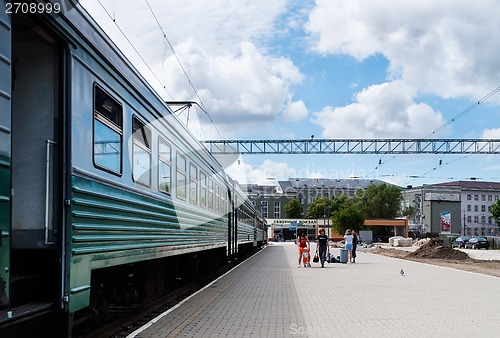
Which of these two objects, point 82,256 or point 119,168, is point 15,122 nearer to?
point 82,256

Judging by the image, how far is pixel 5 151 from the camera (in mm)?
4617

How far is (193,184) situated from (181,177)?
1.53 meters

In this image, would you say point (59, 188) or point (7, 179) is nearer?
point (7, 179)

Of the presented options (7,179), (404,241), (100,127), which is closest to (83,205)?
(100,127)

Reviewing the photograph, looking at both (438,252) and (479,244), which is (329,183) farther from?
(438,252)

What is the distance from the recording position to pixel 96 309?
314 inches

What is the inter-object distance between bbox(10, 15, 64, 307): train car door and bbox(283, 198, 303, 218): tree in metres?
115

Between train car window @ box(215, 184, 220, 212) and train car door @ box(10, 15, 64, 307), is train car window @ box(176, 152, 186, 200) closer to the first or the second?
train car window @ box(215, 184, 220, 212)

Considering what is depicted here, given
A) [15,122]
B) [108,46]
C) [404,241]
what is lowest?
[404,241]

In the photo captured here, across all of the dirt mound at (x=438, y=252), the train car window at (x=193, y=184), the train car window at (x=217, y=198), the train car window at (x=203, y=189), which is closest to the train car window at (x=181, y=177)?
the train car window at (x=193, y=184)

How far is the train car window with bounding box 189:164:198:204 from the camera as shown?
12.5 m

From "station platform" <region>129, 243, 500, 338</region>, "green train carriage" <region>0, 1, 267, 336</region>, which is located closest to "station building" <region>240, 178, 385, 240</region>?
"station platform" <region>129, 243, 500, 338</region>

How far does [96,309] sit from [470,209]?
127 meters

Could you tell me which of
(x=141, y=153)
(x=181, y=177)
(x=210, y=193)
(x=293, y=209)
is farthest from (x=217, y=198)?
(x=293, y=209)
